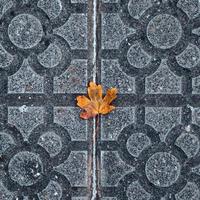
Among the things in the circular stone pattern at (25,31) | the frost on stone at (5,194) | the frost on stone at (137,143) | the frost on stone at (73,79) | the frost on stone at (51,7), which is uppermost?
the frost on stone at (51,7)

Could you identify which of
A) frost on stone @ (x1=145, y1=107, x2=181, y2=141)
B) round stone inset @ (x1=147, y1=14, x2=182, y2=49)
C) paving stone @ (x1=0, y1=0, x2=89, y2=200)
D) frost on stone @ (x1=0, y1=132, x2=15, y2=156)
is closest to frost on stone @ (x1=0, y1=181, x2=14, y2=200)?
paving stone @ (x1=0, y1=0, x2=89, y2=200)

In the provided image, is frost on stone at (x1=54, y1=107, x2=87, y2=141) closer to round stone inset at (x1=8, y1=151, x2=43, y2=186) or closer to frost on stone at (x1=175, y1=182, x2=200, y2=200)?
round stone inset at (x1=8, y1=151, x2=43, y2=186)

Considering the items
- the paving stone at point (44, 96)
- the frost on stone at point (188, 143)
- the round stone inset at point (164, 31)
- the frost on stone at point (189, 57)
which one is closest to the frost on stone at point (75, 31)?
the paving stone at point (44, 96)

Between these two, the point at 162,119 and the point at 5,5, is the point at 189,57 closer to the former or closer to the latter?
the point at 162,119

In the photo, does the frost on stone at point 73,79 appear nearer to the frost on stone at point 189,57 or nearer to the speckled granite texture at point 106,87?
the speckled granite texture at point 106,87

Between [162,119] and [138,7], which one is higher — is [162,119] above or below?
below

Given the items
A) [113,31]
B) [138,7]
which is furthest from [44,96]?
[138,7]
